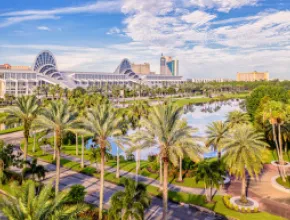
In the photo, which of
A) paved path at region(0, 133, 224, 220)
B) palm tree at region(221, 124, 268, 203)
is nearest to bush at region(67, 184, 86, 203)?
paved path at region(0, 133, 224, 220)

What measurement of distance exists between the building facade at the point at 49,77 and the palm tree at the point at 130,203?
105 m

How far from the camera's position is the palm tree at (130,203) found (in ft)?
51.1

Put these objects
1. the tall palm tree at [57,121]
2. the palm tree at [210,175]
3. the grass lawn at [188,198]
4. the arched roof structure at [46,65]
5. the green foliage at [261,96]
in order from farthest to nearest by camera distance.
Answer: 1. the arched roof structure at [46,65]
2. the green foliage at [261,96]
3. the palm tree at [210,175]
4. the tall palm tree at [57,121]
5. the grass lawn at [188,198]

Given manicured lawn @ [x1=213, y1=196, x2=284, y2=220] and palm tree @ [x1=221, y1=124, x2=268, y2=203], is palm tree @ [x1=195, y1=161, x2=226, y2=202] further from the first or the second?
manicured lawn @ [x1=213, y1=196, x2=284, y2=220]

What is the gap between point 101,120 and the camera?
20359 millimetres

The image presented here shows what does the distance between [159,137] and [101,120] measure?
5213mm

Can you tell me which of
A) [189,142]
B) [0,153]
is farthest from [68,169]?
[189,142]

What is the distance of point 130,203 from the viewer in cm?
1585

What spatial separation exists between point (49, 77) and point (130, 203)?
126m

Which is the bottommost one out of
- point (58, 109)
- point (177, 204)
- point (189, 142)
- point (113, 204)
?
point (177, 204)

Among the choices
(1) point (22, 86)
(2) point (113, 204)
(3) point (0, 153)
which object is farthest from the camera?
(1) point (22, 86)

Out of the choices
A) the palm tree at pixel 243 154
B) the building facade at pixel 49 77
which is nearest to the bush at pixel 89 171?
the palm tree at pixel 243 154

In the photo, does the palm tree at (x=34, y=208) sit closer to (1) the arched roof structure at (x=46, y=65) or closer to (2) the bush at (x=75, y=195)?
(2) the bush at (x=75, y=195)

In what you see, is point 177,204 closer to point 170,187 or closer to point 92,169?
point 170,187
